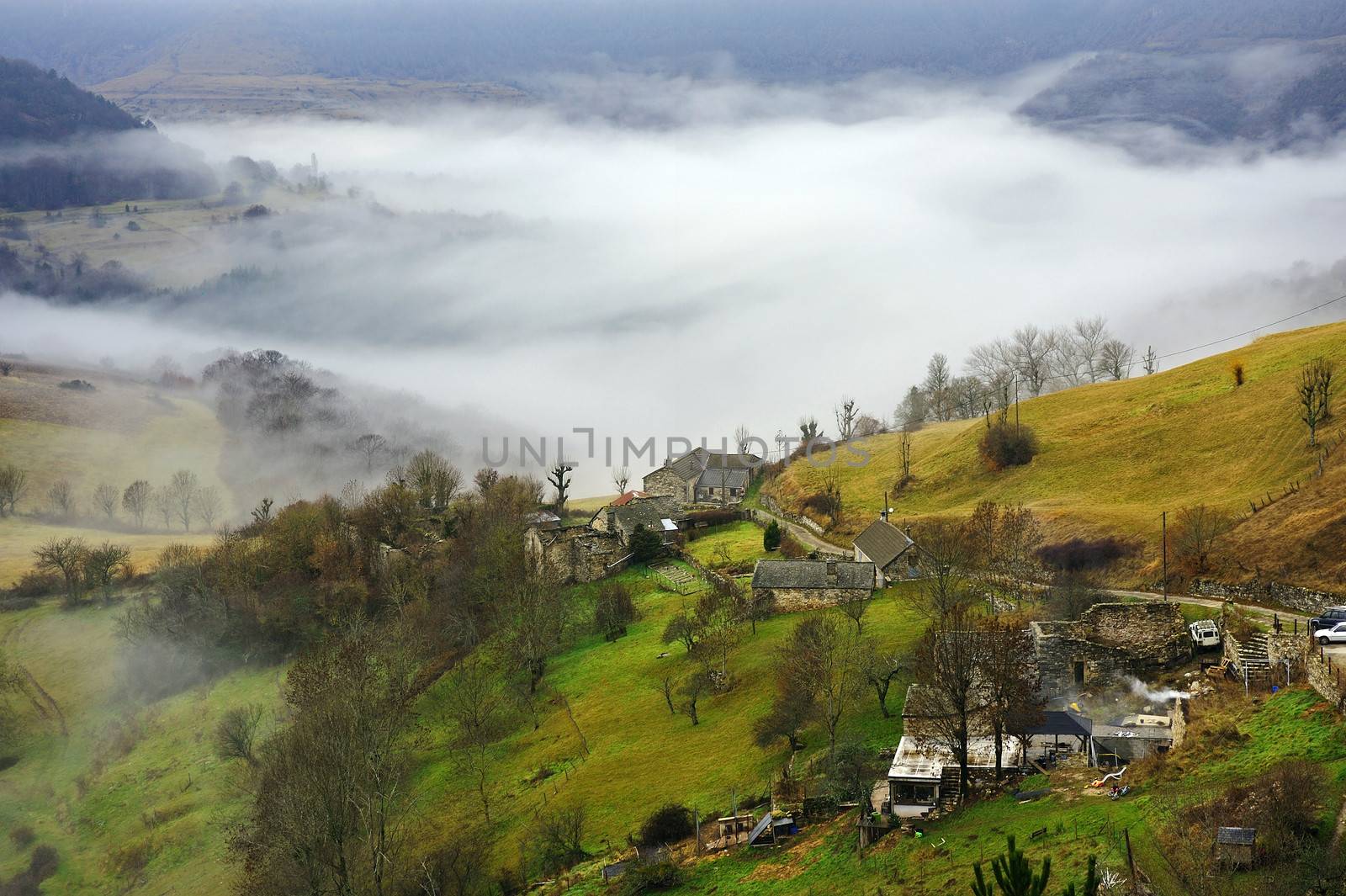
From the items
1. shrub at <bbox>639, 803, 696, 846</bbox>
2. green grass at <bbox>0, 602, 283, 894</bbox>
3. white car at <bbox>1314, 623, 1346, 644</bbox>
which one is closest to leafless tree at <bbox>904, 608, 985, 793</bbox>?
shrub at <bbox>639, 803, 696, 846</bbox>

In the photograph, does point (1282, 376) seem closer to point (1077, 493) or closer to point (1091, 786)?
point (1077, 493)

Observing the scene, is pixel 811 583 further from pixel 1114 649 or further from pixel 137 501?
pixel 137 501

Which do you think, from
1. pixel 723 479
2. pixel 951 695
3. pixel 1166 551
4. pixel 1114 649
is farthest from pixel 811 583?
pixel 723 479

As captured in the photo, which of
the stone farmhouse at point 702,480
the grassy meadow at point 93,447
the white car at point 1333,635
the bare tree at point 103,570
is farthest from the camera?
the grassy meadow at point 93,447

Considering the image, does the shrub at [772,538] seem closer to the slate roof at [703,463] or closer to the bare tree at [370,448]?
the slate roof at [703,463]

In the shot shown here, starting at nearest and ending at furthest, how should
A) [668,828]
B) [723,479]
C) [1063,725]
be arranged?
1. [1063,725]
2. [668,828]
3. [723,479]

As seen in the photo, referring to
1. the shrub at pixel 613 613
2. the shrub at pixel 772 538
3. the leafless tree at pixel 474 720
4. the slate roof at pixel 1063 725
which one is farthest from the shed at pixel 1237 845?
the shrub at pixel 772 538
